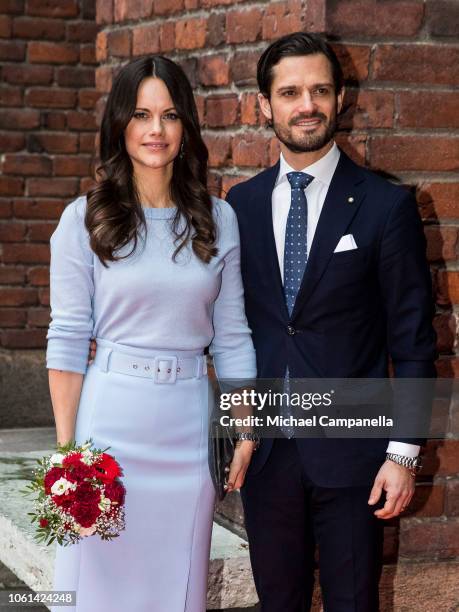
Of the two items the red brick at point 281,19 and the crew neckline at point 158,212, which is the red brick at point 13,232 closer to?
the red brick at point 281,19

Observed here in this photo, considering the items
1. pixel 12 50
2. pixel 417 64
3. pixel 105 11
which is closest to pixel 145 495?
pixel 417 64

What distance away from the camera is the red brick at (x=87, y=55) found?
6.25 m

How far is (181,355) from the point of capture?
299 centimetres

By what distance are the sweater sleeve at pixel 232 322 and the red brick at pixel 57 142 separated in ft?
10.9

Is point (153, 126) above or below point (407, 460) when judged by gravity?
above

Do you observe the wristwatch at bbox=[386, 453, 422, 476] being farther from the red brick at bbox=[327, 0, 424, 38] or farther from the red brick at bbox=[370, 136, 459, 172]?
the red brick at bbox=[327, 0, 424, 38]

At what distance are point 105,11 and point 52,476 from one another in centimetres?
244

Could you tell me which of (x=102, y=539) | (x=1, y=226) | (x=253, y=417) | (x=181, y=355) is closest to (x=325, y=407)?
(x=253, y=417)

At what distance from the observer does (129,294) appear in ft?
9.56

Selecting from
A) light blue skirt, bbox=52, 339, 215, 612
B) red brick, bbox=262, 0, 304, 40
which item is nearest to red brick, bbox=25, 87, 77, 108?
red brick, bbox=262, 0, 304, 40

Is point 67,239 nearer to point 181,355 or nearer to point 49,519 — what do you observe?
point 181,355

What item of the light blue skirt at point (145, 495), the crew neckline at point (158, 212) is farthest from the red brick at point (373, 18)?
the light blue skirt at point (145, 495)

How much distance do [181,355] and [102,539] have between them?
19.3 inches

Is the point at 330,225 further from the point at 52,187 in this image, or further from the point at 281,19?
the point at 52,187
